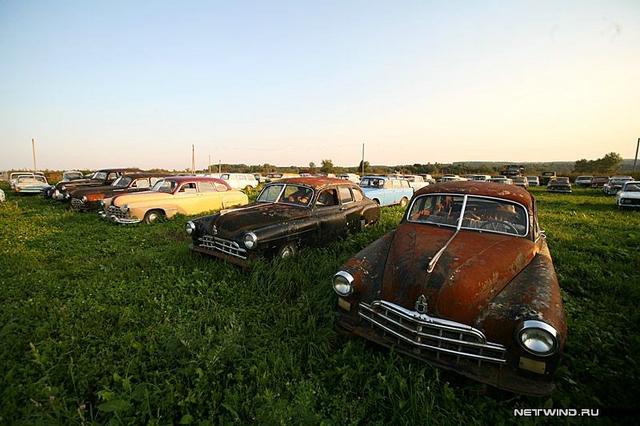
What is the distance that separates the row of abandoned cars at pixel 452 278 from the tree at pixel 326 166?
48267 mm

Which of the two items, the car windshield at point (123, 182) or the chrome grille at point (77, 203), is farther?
the car windshield at point (123, 182)

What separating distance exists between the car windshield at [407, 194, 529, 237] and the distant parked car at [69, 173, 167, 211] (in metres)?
10.7

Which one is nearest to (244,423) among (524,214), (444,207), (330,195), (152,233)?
(444,207)

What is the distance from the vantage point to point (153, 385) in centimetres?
264

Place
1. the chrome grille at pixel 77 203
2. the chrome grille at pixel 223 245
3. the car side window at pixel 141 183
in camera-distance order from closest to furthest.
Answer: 1. the chrome grille at pixel 223 245
2. the chrome grille at pixel 77 203
3. the car side window at pixel 141 183

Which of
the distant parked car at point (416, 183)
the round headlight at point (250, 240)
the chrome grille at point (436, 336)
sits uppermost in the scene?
the distant parked car at point (416, 183)

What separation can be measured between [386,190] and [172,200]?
8.86 metres

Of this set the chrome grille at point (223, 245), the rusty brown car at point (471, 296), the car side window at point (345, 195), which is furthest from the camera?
the car side window at point (345, 195)

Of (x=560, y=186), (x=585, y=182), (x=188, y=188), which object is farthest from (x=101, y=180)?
(x=585, y=182)

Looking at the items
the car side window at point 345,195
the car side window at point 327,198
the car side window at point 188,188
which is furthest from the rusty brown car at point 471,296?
the car side window at point 188,188

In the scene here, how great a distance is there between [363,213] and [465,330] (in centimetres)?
495

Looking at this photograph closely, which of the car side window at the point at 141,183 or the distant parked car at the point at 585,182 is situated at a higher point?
the distant parked car at the point at 585,182

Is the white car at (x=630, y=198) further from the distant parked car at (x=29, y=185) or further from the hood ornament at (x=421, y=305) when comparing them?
the distant parked car at (x=29, y=185)

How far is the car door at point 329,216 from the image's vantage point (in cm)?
607
